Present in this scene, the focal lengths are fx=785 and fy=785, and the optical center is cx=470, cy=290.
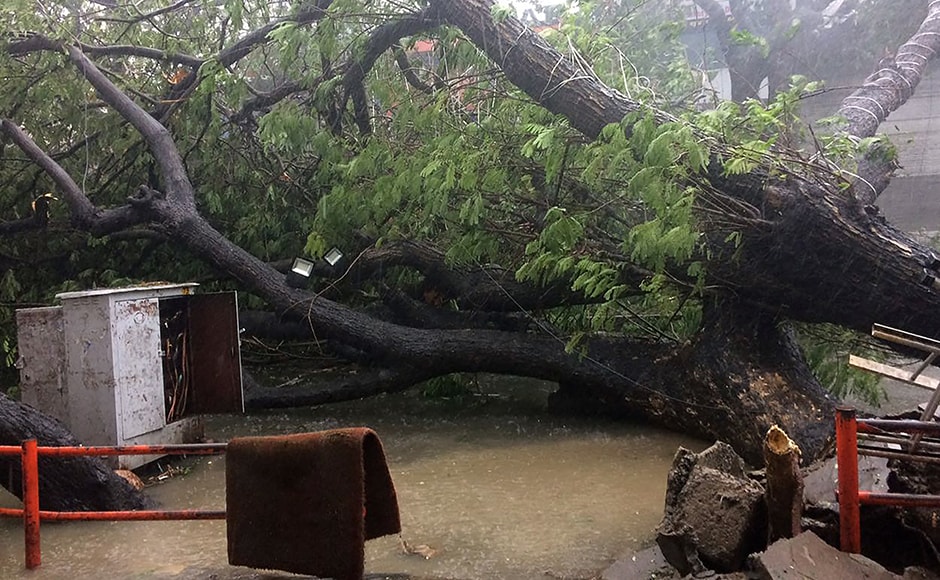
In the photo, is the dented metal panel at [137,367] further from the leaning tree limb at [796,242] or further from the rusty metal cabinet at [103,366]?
the leaning tree limb at [796,242]

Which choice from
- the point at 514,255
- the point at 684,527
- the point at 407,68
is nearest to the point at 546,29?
the point at 407,68

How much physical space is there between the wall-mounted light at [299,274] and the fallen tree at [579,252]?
0.08 meters

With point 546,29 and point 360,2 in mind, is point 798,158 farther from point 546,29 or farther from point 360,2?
point 360,2

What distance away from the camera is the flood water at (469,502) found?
399 cm

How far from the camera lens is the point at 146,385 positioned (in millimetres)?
5688

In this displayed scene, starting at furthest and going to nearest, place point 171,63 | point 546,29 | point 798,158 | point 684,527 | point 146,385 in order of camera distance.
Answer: point 171,63 < point 546,29 < point 146,385 < point 798,158 < point 684,527

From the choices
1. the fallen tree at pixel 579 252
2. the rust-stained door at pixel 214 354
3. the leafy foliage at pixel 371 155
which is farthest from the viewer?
the rust-stained door at pixel 214 354

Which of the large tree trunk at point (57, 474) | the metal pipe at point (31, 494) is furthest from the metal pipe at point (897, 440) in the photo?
the large tree trunk at point (57, 474)

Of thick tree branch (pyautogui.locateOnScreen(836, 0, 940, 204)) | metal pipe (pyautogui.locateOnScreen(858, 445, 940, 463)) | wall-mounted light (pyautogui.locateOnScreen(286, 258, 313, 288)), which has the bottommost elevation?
metal pipe (pyautogui.locateOnScreen(858, 445, 940, 463))

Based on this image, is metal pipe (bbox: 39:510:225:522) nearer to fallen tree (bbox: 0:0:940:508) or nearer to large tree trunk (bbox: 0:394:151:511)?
large tree trunk (bbox: 0:394:151:511)

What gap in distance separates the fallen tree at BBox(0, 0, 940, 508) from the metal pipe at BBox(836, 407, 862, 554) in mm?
1897

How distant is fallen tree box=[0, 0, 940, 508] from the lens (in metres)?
5.18

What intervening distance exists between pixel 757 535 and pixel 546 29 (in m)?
5.09

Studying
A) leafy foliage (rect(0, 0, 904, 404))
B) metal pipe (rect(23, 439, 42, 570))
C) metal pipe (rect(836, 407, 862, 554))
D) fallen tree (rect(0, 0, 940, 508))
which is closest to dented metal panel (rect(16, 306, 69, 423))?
fallen tree (rect(0, 0, 940, 508))
